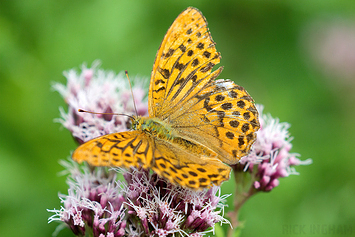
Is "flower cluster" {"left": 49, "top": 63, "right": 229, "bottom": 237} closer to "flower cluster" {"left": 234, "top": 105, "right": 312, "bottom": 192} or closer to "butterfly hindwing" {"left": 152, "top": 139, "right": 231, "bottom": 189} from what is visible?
"butterfly hindwing" {"left": 152, "top": 139, "right": 231, "bottom": 189}

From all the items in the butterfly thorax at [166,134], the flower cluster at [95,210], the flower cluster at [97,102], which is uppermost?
the flower cluster at [97,102]

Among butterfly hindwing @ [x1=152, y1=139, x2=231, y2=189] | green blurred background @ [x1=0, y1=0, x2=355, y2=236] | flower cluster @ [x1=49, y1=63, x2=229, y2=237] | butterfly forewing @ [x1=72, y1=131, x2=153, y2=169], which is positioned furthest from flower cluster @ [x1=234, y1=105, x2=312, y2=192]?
butterfly forewing @ [x1=72, y1=131, x2=153, y2=169]

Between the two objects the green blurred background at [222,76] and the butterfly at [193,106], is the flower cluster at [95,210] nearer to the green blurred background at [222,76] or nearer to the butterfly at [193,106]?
the butterfly at [193,106]

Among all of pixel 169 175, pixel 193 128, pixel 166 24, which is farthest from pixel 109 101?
pixel 166 24

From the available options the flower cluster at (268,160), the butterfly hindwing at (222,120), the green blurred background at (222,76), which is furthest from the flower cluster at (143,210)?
the green blurred background at (222,76)

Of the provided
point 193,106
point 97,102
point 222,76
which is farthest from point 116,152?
point 222,76
